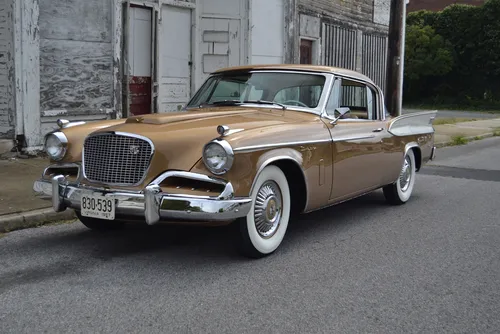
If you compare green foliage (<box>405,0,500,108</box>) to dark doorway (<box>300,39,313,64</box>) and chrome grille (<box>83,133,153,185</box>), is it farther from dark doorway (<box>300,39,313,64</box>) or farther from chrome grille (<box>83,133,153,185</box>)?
chrome grille (<box>83,133,153,185</box>)

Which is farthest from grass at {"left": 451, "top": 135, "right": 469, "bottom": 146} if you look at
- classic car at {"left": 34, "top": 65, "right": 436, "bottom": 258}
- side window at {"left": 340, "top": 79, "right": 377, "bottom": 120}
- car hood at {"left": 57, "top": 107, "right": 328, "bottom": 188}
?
car hood at {"left": 57, "top": 107, "right": 328, "bottom": 188}

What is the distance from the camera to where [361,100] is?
6.83 metres

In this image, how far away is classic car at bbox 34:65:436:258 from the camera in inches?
170

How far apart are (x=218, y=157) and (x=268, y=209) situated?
76cm

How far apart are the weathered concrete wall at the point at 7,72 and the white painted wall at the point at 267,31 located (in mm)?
5736

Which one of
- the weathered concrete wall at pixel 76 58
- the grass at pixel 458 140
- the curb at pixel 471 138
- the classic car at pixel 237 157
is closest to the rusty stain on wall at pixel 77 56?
the weathered concrete wall at pixel 76 58

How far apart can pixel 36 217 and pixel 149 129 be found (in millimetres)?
1975

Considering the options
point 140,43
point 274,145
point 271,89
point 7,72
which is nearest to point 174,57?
point 140,43

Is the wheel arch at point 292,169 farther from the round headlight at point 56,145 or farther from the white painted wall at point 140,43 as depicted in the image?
the white painted wall at point 140,43

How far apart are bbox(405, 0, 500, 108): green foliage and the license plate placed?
110 ft

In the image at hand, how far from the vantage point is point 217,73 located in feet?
20.9

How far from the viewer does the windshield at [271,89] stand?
5.81 metres

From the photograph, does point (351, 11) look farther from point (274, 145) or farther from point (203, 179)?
point (203, 179)

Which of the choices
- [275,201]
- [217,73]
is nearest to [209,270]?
[275,201]
